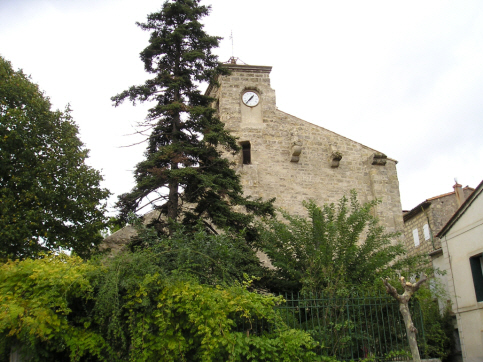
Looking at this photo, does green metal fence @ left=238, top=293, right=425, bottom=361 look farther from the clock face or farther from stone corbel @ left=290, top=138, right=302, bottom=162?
the clock face

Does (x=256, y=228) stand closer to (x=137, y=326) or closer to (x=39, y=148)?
(x=137, y=326)

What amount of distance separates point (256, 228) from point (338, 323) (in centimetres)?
343

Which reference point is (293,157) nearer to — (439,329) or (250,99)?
(250,99)

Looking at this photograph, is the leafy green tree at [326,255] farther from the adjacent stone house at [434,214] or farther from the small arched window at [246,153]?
the adjacent stone house at [434,214]

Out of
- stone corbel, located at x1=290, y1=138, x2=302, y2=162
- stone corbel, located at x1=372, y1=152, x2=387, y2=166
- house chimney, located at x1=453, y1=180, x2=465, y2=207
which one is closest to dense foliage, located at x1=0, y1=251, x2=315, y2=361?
stone corbel, located at x1=290, y1=138, x2=302, y2=162

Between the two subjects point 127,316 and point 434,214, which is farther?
point 434,214

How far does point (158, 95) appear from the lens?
1149 centimetres

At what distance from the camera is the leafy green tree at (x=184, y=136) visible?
33.7 ft

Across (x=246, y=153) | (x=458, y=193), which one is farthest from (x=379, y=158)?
(x=458, y=193)

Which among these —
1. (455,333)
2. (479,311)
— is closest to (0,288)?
(479,311)

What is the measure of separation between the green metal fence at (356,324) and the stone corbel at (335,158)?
8661 millimetres

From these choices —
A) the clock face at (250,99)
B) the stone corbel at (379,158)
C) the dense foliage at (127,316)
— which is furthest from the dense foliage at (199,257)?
the stone corbel at (379,158)

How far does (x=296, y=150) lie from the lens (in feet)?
52.6

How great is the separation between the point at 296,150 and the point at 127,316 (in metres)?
10.5
